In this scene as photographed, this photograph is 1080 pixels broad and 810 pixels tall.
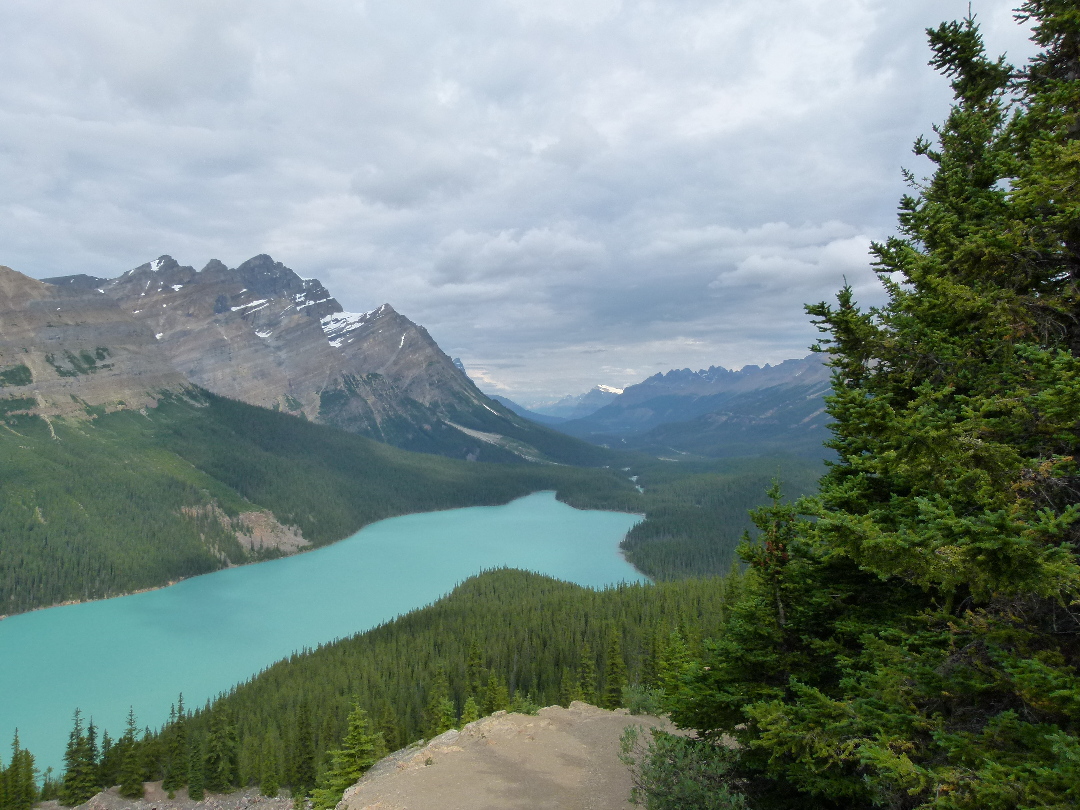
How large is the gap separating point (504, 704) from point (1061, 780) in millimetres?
51155

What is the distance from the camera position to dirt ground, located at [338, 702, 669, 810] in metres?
18.1

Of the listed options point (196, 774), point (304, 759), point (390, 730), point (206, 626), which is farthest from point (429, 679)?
point (206, 626)

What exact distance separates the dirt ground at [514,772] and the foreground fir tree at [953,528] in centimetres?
687

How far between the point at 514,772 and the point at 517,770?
8.6 inches

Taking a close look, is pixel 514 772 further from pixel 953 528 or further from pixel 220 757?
pixel 220 757

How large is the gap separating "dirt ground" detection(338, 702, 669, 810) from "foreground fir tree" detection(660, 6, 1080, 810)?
22.5 ft

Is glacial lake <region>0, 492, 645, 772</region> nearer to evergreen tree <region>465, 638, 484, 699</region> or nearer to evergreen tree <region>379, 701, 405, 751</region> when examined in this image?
evergreen tree <region>465, 638, 484, 699</region>

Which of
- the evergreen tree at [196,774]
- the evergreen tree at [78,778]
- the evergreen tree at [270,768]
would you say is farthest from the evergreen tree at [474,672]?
the evergreen tree at [78,778]

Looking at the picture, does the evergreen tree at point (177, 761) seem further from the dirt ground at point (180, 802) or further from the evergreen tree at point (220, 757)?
the evergreen tree at point (220, 757)

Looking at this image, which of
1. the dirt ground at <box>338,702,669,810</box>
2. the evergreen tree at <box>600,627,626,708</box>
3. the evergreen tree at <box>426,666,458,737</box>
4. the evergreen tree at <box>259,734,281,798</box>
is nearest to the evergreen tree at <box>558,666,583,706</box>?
the evergreen tree at <box>600,627,626,708</box>

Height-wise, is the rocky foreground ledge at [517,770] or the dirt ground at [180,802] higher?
the rocky foreground ledge at [517,770]

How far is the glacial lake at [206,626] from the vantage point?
82188mm

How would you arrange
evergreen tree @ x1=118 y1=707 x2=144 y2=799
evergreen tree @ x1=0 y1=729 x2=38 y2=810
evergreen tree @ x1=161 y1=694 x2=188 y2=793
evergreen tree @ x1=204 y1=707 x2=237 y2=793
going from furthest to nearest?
1. evergreen tree @ x1=161 y1=694 x2=188 y2=793
2. evergreen tree @ x1=204 y1=707 x2=237 y2=793
3. evergreen tree @ x1=118 y1=707 x2=144 y2=799
4. evergreen tree @ x1=0 y1=729 x2=38 y2=810

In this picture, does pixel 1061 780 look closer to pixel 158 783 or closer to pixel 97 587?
pixel 158 783
